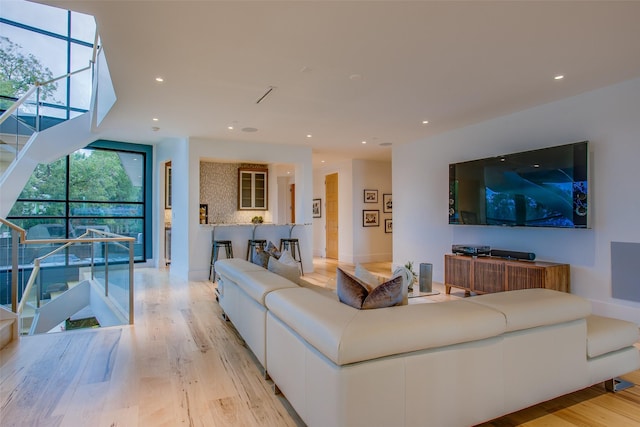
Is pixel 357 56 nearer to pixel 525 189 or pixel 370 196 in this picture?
pixel 525 189

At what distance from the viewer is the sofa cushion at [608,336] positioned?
84.0 inches

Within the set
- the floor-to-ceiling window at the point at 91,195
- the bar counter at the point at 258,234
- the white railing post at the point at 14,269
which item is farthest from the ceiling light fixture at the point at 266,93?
the floor-to-ceiling window at the point at 91,195

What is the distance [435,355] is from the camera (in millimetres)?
1627

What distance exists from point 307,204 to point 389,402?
6.01 metres

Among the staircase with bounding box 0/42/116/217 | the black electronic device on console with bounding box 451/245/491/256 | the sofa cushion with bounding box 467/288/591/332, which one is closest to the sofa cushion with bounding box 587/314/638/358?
the sofa cushion with bounding box 467/288/591/332

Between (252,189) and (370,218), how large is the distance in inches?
122

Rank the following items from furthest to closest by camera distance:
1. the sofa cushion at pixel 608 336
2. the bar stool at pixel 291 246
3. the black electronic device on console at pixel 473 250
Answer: the bar stool at pixel 291 246 < the black electronic device on console at pixel 473 250 < the sofa cushion at pixel 608 336

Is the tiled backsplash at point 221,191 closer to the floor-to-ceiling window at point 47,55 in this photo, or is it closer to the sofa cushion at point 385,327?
the floor-to-ceiling window at point 47,55

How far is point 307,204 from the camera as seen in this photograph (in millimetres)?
7426

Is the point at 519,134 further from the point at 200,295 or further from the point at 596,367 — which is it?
the point at 200,295

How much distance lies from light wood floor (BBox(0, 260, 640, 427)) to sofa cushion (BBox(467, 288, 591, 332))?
540 millimetres

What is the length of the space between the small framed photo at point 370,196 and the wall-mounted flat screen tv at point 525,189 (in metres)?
3.34

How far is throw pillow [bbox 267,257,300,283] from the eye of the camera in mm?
3044

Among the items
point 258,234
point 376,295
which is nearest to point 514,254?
point 376,295
